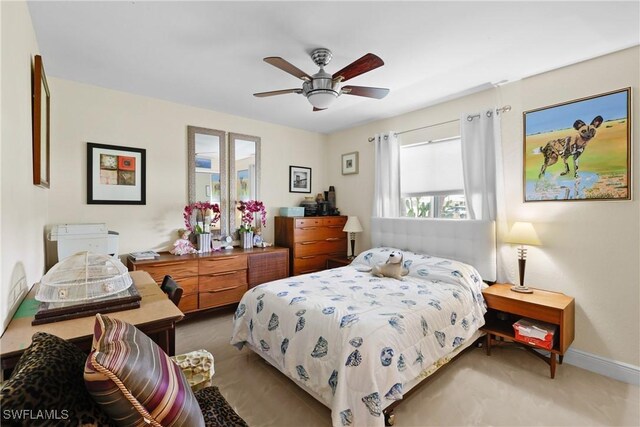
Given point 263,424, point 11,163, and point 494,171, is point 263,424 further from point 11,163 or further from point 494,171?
point 494,171

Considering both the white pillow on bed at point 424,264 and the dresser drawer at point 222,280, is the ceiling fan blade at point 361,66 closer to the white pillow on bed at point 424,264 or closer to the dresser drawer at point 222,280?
the white pillow on bed at point 424,264

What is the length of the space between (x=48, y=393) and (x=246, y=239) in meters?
3.25

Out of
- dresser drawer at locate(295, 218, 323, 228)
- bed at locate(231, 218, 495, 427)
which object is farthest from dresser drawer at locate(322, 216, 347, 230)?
bed at locate(231, 218, 495, 427)

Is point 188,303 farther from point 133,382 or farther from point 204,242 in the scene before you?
point 133,382

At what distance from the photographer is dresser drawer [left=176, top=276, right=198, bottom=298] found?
10.2 feet

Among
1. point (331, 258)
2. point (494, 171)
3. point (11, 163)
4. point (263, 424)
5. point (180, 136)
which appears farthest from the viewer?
point (331, 258)

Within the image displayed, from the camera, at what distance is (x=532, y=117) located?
271 centimetres

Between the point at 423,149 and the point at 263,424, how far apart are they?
3.31m

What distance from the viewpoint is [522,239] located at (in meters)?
2.57

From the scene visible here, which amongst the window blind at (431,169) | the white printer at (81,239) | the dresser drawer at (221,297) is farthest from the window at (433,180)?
the white printer at (81,239)

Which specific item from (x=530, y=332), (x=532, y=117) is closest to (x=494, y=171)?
(x=532, y=117)

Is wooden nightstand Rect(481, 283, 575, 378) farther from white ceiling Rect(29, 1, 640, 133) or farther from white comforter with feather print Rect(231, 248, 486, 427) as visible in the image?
white ceiling Rect(29, 1, 640, 133)

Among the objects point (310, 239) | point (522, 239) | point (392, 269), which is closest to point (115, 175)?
point (310, 239)

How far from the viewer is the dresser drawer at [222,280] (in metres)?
3.25
